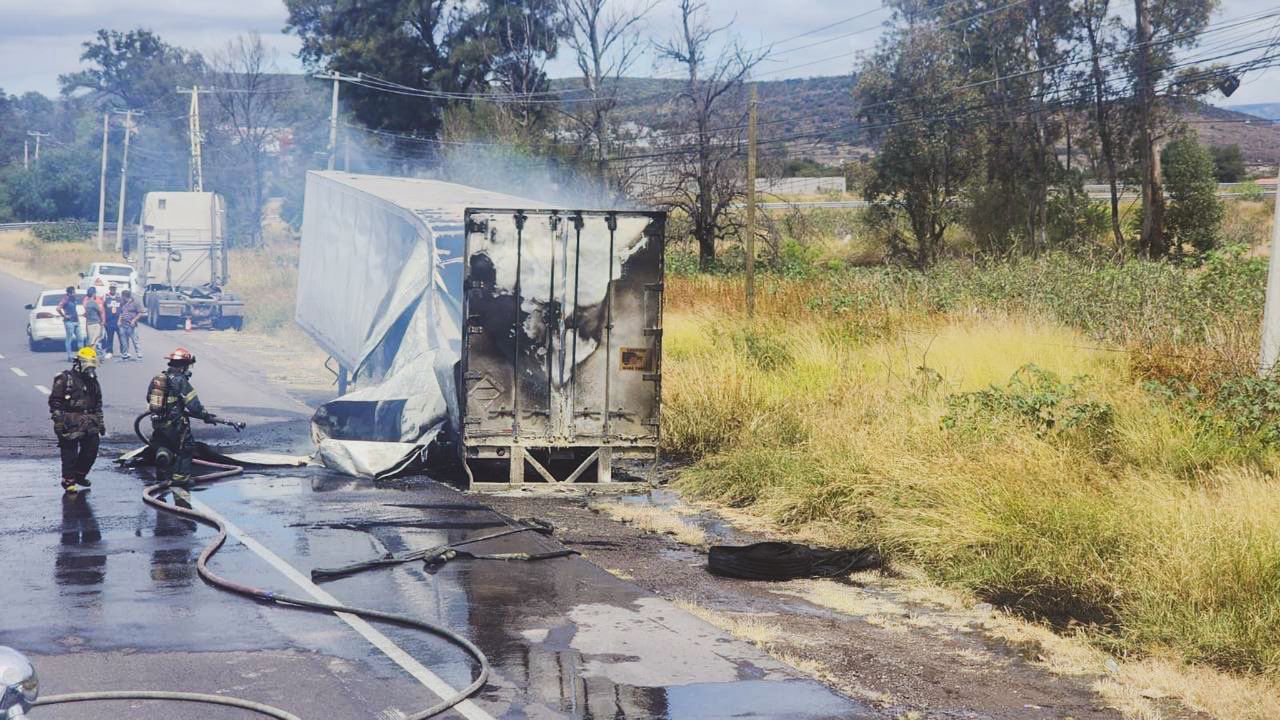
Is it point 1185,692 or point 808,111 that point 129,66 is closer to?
point 808,111

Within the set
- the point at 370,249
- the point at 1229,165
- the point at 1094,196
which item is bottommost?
the point at 370,249

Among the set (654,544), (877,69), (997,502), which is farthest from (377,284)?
(877,69)

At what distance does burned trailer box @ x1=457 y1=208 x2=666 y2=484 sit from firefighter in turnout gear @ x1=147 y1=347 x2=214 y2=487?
286cm

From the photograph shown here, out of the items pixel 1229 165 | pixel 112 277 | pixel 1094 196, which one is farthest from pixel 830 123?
pixel 112 277

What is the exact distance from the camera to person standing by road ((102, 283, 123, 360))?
93.4ft

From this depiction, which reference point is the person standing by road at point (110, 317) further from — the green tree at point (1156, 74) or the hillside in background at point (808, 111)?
the hillside in background at point (808, 111)

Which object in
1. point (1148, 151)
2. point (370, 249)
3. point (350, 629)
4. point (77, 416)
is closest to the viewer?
point (350, 629)

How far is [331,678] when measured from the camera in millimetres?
7512

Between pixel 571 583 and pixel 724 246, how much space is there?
1723 inches

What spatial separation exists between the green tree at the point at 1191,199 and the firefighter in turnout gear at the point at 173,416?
1433 inches

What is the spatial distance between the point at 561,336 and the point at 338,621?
5695mm

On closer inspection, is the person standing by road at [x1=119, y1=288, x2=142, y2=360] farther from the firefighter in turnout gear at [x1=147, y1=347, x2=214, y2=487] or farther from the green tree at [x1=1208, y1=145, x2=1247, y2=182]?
the green tree at [x1=1208, y1=145, x2=1247, y2=182]

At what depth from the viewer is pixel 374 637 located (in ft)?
27.5

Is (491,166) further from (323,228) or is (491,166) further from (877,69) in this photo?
(323,228)
